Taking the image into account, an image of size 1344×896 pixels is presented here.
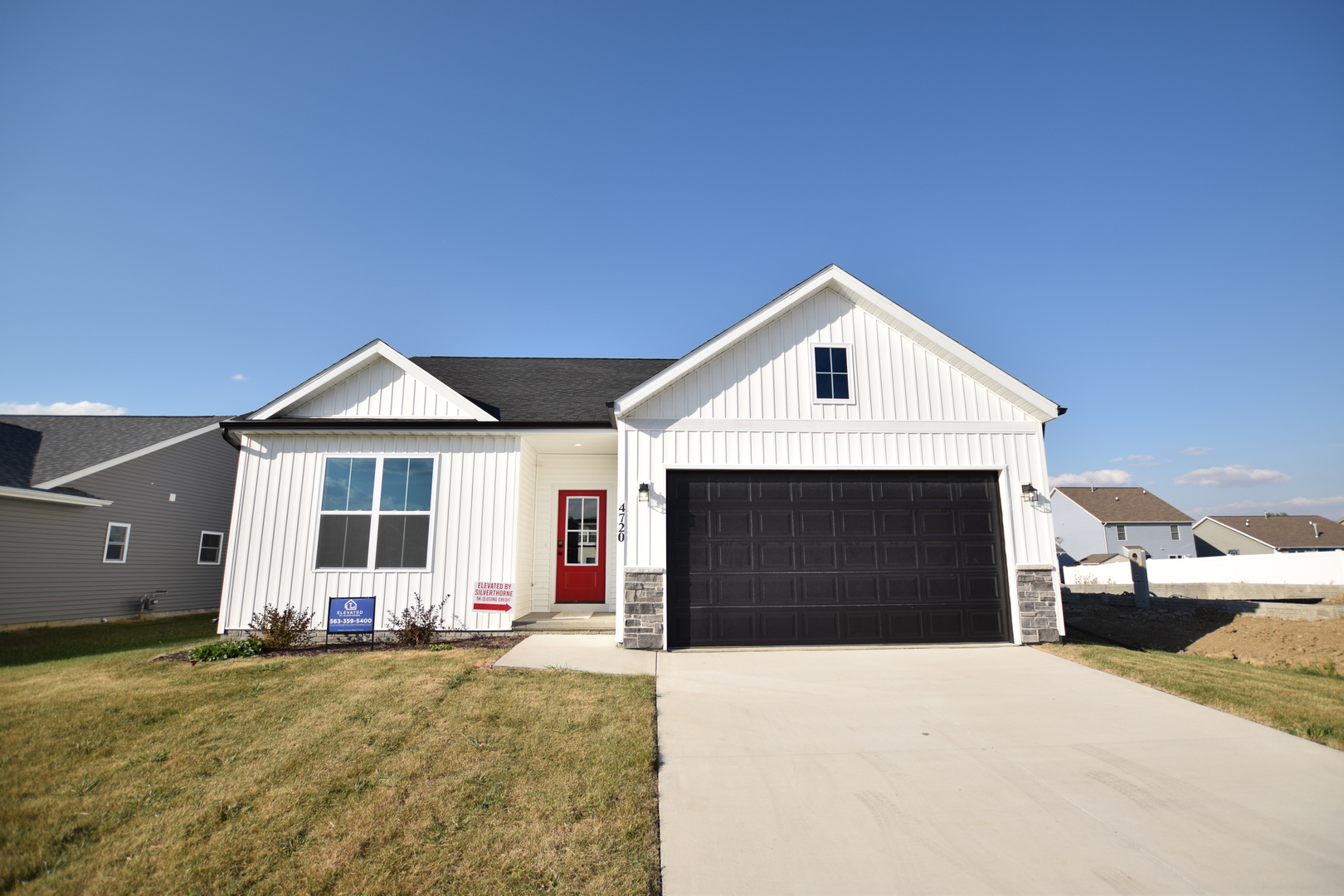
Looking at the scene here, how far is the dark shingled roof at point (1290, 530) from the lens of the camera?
40.7 metres

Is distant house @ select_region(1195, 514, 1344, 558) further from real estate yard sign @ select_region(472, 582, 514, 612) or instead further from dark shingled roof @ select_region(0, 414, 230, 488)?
dark shingled roof @ select_region(0, 414, 230, 488)

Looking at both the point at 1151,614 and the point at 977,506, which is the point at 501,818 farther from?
the point at 1151,614

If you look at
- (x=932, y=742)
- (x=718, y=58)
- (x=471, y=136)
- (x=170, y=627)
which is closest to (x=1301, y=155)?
(x=718, y=58)

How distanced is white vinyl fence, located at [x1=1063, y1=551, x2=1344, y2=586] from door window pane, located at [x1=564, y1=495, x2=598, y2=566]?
13272 millimetres

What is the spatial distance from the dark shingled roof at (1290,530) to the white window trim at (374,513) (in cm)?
5533

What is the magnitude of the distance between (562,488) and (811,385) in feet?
19.0

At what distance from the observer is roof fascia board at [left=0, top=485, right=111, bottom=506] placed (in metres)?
12.0

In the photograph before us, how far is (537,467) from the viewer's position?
12375 millimetres

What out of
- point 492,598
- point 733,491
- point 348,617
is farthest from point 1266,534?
point 348,617

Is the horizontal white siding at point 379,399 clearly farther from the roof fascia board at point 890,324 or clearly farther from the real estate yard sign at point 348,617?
the roof fascia board at point 890,324

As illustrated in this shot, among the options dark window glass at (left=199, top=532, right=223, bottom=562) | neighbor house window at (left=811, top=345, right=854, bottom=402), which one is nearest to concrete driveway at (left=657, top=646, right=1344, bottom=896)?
neighbor house window at (left=811, top=345, right=854, bottom=402)

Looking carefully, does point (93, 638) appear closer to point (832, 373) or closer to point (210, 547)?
point (210, 547)

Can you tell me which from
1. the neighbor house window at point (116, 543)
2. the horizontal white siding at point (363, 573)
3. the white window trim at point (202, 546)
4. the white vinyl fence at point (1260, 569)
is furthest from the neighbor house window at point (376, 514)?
the white vinyl fence at point (1260, 569)

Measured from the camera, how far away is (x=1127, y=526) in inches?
1572
